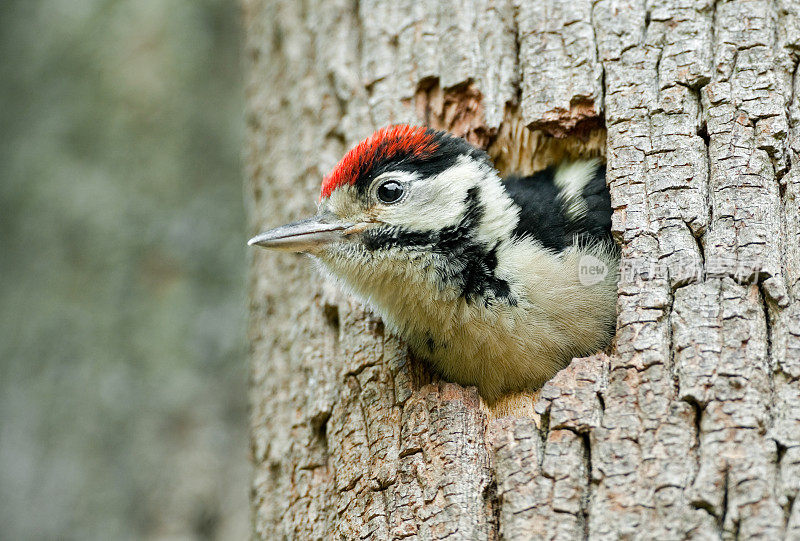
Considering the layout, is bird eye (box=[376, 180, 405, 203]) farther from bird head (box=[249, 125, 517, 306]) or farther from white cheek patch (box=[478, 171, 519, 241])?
white cheek patch (box=[478, 171, 519, 241])

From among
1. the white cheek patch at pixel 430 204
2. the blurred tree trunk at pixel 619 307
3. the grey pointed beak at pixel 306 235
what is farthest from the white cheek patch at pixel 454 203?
the blurred tree trunk at pixel 619 307

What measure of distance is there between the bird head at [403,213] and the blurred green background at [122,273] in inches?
136

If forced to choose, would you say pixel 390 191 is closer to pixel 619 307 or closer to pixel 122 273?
pixel 619 307

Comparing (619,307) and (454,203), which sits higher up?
(454,203)

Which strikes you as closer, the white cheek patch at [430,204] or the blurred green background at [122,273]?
the white cheek patch at [430,204]

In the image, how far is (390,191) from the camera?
3.08 meters

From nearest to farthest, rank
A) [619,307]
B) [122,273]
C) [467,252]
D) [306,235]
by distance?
[619,307]
[467,252]
[306,235]
[122,273]

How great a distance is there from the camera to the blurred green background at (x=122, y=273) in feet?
20.3

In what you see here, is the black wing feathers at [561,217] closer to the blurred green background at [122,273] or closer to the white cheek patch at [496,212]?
the white cheek patch at [496,212]

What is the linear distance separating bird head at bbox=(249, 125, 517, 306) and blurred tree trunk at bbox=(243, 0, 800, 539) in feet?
0.91

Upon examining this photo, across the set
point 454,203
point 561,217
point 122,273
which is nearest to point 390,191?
point 454,203

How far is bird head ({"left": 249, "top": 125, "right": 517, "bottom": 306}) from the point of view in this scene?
9.75 feet

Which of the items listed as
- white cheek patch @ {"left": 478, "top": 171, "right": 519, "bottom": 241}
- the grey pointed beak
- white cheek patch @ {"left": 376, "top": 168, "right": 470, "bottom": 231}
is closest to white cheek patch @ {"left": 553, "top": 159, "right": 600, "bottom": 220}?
white cheek patch @ {"left": 478, "top": 171, "right": 519, "bottom": 241}

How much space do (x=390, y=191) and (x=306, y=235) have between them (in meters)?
0.34
